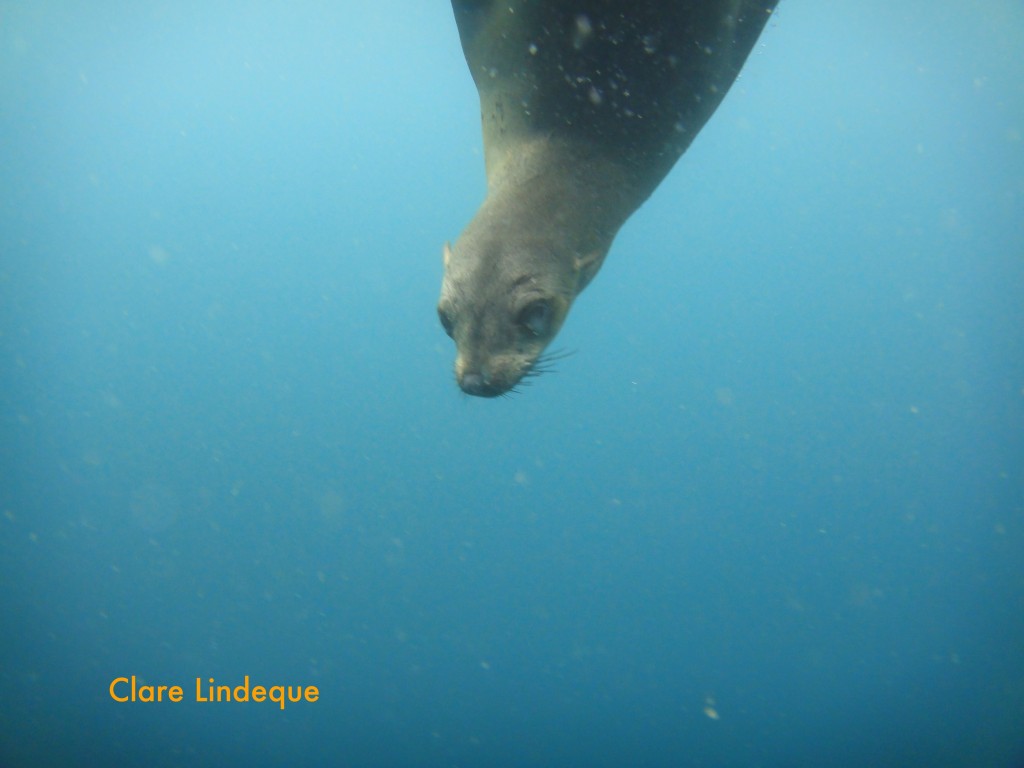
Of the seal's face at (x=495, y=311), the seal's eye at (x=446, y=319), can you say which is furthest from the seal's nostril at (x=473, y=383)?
the seal's eye at (x=446, y=319)

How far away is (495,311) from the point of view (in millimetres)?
2744

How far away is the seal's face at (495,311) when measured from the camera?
275 cm

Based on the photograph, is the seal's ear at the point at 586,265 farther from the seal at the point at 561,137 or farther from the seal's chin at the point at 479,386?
the seal's chin at the point at 479,386

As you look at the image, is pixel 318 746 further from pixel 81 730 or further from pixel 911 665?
pixel 911 665

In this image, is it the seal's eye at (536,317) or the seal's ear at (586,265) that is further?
the seal's ear at (586,265)

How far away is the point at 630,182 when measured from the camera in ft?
11.0

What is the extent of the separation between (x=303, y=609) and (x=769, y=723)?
10.1 metres

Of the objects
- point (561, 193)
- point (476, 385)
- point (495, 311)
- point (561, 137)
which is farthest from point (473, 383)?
point (561, 137)

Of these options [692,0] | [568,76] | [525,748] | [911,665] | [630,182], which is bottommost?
[911,665]

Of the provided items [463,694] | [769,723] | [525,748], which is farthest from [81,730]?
[769,723]

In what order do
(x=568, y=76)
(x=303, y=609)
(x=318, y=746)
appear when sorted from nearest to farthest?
(x=568, y=76) < (x=318, y=746) < (x=303, y=609)

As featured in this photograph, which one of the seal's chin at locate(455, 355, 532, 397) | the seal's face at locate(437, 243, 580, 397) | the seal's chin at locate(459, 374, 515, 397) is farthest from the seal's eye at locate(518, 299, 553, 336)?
the seal's chin at locate(459, 374, 515, 397)

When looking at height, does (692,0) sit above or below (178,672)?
above

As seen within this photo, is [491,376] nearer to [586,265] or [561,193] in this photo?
[586,265]
